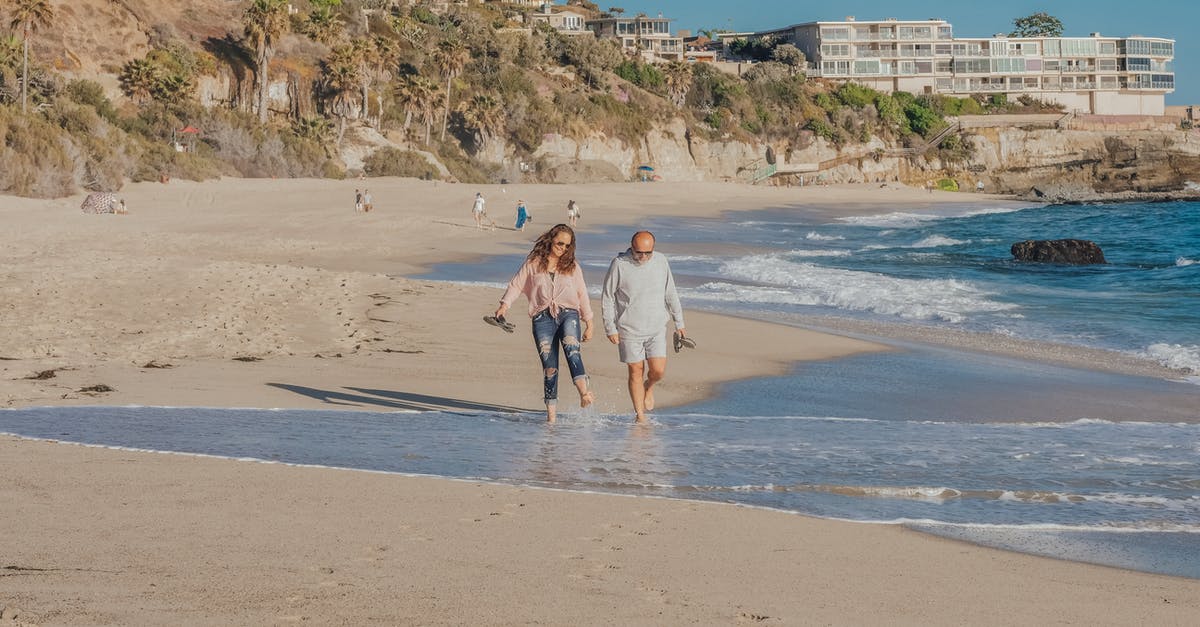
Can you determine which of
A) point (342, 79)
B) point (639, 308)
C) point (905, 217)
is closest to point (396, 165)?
point (342, 79)

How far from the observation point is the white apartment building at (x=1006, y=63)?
116m

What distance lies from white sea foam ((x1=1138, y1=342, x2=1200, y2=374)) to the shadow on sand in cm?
753

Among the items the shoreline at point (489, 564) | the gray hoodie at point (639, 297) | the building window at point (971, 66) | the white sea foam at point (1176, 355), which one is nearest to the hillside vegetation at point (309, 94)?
the gray hoodie at point (639, 297)

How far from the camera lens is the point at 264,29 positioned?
54188 mm

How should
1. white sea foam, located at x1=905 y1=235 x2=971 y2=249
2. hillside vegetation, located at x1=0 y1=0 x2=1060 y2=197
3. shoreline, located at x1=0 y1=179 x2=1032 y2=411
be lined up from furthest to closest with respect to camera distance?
hillside vegetation, located at x1=0 y1=0 x2=1060 y2=197
white sea foam, located at x1=905 y1=235 x2=971 y2=249
shoreline, located at x1=0 y1=179 x2=1032 y2=411

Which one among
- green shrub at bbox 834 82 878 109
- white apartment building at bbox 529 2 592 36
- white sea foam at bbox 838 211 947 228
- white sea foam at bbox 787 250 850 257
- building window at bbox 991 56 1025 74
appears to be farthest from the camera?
→ building window at bbox 991 56 1025 74

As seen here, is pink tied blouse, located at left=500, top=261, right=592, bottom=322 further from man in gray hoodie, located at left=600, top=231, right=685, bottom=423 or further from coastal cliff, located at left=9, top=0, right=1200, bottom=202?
coastal cliff, located at left=9, top=0, right=1200, bottom=202

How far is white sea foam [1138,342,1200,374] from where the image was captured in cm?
1239

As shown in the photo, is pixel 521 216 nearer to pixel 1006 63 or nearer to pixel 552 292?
pixel 552 292

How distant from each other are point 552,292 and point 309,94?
54227 mm

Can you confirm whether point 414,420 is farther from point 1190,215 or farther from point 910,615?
point 1190,215

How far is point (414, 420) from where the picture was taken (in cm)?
849

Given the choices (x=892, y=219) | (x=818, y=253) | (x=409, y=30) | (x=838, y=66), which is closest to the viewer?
(x=818, y=253)

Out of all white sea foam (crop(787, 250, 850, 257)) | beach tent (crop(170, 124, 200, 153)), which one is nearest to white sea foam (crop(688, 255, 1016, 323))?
white sea foam (crop(787, 250, 850, 257))
